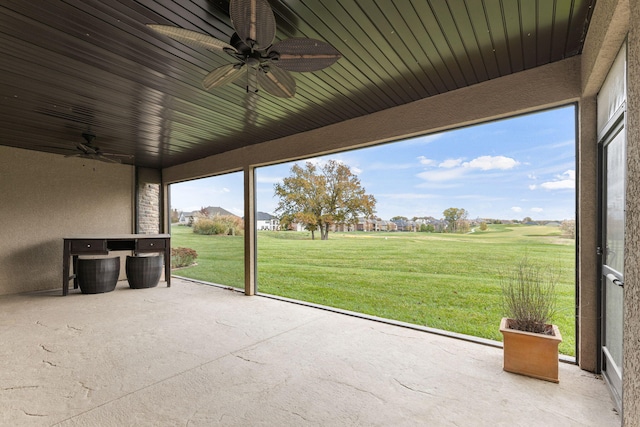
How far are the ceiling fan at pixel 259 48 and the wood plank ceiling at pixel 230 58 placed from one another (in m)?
0.30

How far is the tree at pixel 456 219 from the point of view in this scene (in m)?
6.29

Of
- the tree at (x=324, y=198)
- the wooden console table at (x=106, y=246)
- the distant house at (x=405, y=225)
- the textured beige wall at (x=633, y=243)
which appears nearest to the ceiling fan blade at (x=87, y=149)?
the wooden console table at (x=106, y=246)

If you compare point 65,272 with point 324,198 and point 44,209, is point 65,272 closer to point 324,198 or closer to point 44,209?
point 44,209

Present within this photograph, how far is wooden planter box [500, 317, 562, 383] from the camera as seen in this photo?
7.85 ft

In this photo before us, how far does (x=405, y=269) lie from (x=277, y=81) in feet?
18.8

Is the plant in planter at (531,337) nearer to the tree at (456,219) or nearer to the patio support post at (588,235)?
the patio support post at (588,235)

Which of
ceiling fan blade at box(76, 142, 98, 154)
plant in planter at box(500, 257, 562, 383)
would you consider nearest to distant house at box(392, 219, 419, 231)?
plant in planter at box(500, 257, 562, 383)

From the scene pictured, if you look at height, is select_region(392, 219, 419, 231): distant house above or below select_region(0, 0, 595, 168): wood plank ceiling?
below

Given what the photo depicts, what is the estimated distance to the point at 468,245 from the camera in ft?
20.4

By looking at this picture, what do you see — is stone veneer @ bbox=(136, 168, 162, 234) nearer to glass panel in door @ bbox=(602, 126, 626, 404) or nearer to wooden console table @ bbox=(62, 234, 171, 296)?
wooden console table @ bbox=(62, 234, 171, 296)

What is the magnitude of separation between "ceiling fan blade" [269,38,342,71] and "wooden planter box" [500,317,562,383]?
2.58 metres

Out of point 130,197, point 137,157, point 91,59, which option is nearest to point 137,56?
point 91,59

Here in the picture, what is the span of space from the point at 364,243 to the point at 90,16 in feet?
22.0

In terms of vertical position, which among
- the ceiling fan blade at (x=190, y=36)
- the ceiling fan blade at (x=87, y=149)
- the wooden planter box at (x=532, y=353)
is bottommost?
the wooden planter box at (x=532, y=353)
